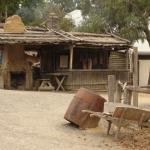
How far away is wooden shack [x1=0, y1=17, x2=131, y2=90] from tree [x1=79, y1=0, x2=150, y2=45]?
103 inches

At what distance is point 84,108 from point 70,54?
45.6ft

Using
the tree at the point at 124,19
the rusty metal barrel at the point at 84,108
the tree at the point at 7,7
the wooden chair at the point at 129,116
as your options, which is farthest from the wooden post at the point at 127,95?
the tree at the point at 7,7

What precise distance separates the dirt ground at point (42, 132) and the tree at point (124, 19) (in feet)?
51.4

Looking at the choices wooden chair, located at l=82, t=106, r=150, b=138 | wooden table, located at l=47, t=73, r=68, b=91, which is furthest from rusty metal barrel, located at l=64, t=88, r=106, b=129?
wooden table, located at l=47, t=73, r=68, b=91

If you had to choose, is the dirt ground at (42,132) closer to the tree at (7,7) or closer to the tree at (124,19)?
the tree at (124,19)

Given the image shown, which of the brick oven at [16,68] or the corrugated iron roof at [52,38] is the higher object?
the corrugated iron roof at [52,38]

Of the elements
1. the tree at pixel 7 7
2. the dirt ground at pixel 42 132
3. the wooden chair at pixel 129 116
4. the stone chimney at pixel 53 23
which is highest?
the tree at pixel 7 7

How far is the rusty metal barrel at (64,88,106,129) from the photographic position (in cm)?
1368

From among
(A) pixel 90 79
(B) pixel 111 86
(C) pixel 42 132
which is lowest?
(A) pixel 90 79

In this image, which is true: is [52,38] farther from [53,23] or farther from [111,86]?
[111,86]

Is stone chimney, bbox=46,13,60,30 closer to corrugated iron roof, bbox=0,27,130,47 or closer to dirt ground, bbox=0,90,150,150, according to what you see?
corrugated iron roof, bbox=0,27,130,47

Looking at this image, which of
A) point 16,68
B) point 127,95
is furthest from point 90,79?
point 127,95

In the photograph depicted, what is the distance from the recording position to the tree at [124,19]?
3216 cm

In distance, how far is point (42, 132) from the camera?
1241cm
